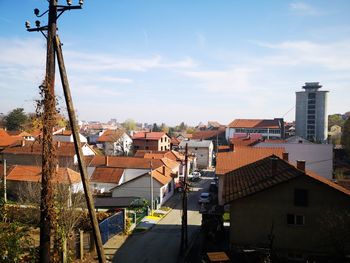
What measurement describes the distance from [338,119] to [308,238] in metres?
116

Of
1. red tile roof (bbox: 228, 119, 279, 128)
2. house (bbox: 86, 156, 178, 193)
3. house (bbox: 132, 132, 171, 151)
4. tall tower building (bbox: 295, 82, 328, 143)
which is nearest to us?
house (bbox: 86, 156, 178, 193)

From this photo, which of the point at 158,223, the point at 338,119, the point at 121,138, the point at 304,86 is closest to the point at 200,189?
the point at 158,223

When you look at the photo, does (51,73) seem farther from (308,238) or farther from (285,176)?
(308,238)

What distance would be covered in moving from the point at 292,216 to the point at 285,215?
40 cm

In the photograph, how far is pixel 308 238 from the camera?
18.7m

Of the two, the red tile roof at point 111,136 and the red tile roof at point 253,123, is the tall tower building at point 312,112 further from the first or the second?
the red tile roof at point 111,136

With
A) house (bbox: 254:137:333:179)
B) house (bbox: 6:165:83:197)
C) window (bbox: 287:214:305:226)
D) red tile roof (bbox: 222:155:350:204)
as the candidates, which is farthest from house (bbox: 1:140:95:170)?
window (bbox: 287:214:305:226)

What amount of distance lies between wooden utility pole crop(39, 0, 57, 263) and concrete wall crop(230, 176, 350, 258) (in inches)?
518

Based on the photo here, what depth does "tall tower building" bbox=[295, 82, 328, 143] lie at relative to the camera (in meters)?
87.9

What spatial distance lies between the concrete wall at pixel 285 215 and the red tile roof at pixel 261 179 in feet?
1.06

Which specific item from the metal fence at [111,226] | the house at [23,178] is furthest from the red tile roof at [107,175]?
the metal fence at [111,226]

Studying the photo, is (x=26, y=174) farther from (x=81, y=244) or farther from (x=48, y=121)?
(x=48, y=121)

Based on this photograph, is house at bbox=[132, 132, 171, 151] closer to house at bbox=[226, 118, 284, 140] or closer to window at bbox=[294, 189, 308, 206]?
house at bbox=[226, 118, 284, 140]

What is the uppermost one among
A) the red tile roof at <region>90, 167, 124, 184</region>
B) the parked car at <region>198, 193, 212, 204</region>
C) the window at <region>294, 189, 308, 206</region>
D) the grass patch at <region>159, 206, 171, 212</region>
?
the window at <region>294, 189, 308, 206</region>
